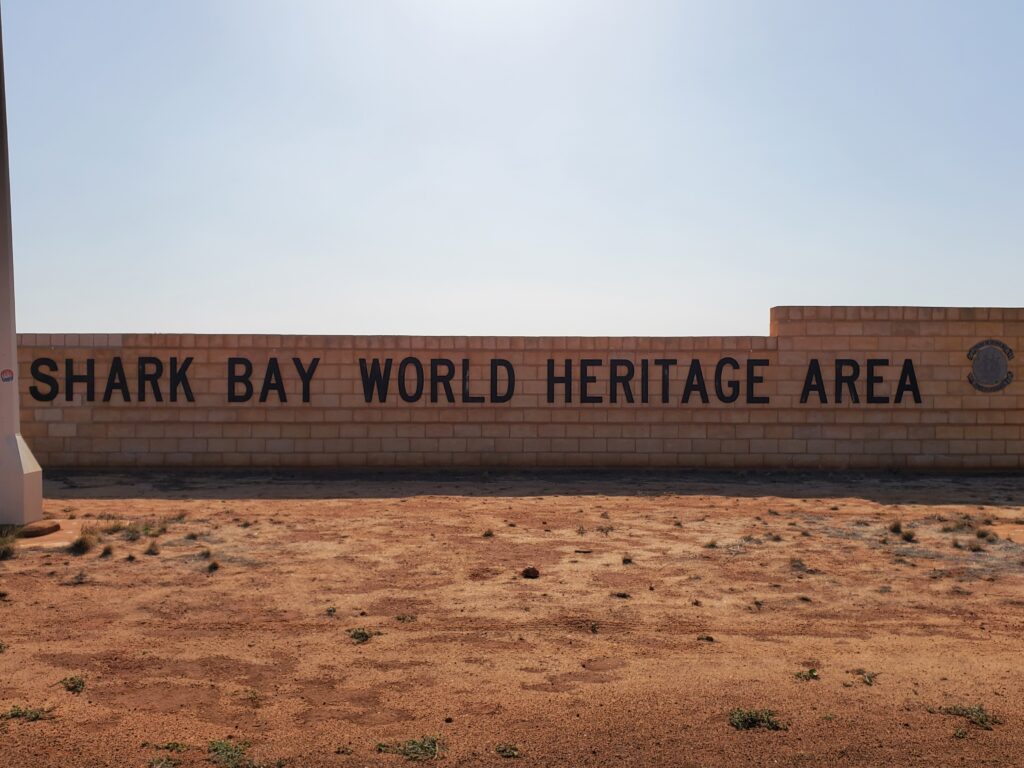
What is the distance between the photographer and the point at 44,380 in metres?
16.1

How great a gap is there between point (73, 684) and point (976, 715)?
18.3ft

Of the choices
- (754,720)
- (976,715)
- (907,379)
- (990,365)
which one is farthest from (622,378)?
(754,720)

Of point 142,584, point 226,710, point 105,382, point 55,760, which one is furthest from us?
point 105,382

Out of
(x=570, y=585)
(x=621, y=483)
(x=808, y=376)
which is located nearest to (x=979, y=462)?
(x=808, y=376)

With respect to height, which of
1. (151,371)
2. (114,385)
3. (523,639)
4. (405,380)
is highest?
(151,371)

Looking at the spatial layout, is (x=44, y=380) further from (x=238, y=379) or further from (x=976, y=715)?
(x=976, y=715)

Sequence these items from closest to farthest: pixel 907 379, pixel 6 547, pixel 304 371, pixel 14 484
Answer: pixel 6 547 → pixel 14 484 → pixel 304 371 → pixel 907 379

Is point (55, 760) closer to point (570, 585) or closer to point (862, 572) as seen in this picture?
point (570, 585)

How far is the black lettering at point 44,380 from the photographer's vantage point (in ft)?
52.7

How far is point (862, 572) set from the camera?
8.44 m

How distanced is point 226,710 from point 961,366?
16.1 m

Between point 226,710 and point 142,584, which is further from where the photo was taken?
point 142,584

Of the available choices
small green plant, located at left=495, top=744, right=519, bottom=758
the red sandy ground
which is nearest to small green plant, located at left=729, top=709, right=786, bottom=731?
the red sandy ground

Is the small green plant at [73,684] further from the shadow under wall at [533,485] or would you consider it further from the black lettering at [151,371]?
the black lettering at [151,371]
